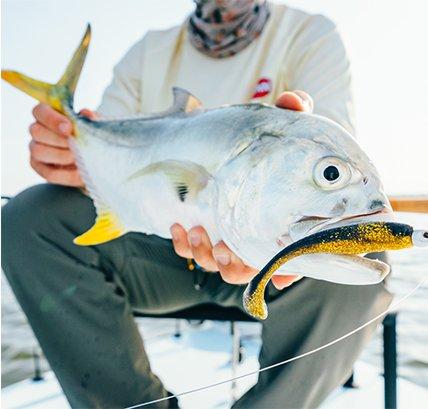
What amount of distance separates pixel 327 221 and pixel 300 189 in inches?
2.7

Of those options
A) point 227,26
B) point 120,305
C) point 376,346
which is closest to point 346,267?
point 120,305

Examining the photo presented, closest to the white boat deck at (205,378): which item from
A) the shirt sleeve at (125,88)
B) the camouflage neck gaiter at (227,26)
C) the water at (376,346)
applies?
the water at (376,346)

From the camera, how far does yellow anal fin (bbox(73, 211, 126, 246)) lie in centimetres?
106

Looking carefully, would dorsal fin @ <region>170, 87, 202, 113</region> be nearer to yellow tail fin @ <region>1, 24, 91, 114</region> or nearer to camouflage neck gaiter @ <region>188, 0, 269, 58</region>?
yellow tail fin @ <region>1, 24, 91, 114</region>

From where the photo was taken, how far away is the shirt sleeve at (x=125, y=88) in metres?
1.67

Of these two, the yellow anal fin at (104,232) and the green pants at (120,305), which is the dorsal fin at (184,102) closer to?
the yellow anal fin at (104,232)

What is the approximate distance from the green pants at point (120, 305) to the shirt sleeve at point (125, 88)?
18.6 inches

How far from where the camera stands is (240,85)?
5.40 ft

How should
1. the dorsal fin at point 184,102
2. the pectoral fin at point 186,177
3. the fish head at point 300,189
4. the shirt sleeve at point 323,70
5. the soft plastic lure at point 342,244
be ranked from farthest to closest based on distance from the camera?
Answer: the shirt sleeve at point 323,70, the dorsal fin at point 184,102, the pectoral fin at point 186,177, the fish head at point 300,189, the soft plastic lure at point 342,244

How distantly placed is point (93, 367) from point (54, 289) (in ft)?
0.67

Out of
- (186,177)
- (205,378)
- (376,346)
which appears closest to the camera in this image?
(186,177)

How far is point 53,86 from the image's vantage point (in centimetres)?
122

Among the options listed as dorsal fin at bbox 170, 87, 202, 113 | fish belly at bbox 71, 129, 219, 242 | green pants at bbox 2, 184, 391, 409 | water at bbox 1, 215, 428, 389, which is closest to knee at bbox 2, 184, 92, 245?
green pants at bbox 2, 184, 391, 409

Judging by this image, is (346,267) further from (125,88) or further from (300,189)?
(125,88)
